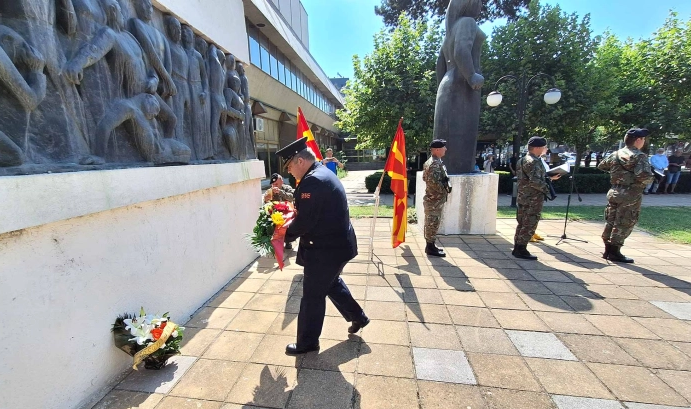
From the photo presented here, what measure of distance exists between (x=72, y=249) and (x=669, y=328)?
17.1ft

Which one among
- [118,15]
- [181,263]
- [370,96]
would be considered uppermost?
[370,96]

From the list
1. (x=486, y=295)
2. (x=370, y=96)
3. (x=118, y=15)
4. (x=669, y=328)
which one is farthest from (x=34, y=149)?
(x=370, y=96)

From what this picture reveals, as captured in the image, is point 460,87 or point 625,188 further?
point 460,87

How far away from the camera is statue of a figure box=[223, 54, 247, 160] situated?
4.16 meters

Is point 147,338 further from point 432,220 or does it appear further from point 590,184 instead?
point 590,184

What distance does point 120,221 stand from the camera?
236 centimetres

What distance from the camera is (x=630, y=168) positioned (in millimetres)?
4262

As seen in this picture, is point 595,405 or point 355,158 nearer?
point 595,405

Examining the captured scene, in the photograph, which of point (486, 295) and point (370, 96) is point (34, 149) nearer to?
point (486, 295)

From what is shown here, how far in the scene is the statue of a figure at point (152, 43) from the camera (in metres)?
2.68

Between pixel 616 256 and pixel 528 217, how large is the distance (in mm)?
1513

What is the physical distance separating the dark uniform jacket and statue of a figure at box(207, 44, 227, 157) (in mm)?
2167

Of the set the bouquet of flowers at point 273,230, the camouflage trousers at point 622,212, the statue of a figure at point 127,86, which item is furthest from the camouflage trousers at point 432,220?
the statue of a figure at point 127,86

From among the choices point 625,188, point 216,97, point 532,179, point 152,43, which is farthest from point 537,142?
point 152,43
